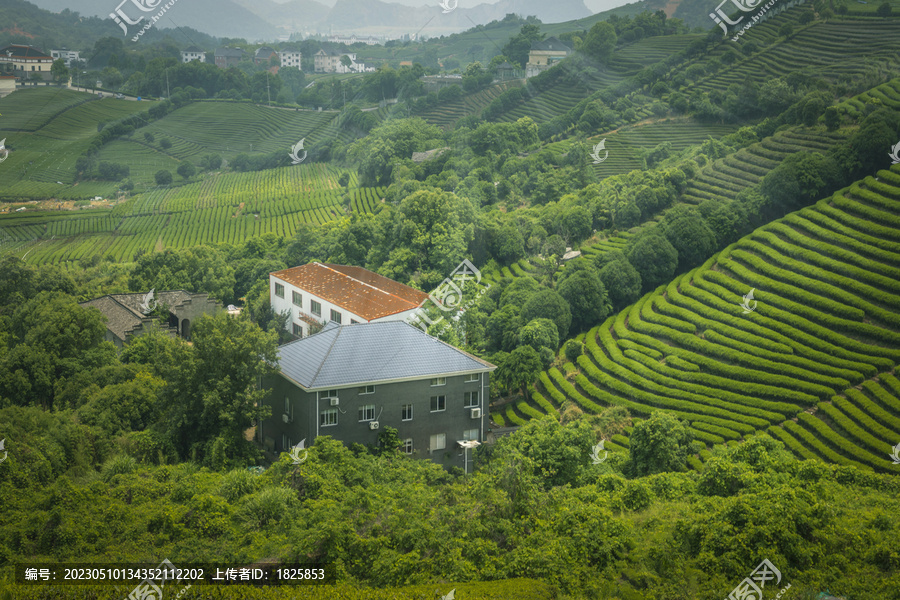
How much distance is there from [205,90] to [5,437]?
45705 millimetres

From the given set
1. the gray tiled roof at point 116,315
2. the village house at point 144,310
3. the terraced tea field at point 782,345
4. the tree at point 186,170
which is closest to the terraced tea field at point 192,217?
the tree at point 186,170

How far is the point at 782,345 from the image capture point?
71.2ft

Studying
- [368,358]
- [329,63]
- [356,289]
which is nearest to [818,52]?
[356,289]

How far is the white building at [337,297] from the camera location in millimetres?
24859

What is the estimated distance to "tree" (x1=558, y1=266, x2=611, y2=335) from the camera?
26922 millimetres

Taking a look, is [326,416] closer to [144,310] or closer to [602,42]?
[144,310]

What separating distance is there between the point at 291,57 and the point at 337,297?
6555cm

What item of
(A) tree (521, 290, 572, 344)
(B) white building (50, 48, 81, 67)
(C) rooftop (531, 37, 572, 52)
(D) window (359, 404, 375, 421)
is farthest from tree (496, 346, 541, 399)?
(C) rooftop (531, 37, 572, 52)

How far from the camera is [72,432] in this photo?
53.4 ft

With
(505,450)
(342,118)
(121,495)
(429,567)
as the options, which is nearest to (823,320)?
(505,450)

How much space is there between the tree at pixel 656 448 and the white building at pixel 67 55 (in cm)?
4600

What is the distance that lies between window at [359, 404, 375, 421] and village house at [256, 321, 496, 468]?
3cm

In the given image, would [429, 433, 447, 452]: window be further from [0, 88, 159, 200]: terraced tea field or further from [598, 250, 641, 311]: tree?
[0, 88, 159, 200]: terraced tea field

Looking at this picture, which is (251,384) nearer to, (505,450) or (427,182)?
(505,450)
